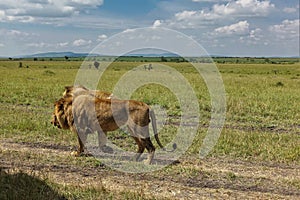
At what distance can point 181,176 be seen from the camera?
777 centimetres

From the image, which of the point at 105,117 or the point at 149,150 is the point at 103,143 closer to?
the point at 105,117

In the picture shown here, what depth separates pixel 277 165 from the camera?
8.74m

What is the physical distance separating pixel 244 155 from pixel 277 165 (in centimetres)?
89

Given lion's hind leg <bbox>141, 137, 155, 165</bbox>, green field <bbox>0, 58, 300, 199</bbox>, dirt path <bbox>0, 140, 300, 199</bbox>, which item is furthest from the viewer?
lion's hind leg <bbox>141, 137, 155, 165</bbox>

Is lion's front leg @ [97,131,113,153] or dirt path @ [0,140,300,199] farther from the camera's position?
lion's front leg @ [97,131,113,153]

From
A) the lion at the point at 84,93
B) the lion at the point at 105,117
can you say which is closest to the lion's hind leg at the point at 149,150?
the lion at the point at 105,117

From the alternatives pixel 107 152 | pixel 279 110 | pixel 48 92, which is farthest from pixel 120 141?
pixel 48 92

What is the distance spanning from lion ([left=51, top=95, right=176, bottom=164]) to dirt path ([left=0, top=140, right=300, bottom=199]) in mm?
696

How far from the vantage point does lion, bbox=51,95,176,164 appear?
8.31 meters

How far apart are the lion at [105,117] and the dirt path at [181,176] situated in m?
0.70

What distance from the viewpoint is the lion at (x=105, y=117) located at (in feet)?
27.3

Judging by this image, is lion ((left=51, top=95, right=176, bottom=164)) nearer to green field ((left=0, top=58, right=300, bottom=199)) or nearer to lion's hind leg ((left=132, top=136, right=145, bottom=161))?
lion's hind leg ((left=132, top=136, right=145, bottom=161))

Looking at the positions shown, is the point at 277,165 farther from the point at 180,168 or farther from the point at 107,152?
the point at 107,152

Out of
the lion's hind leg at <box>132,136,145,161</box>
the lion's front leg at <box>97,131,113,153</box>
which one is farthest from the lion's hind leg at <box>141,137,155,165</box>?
the lion's front leg at <box>97,131,113,153</box>
